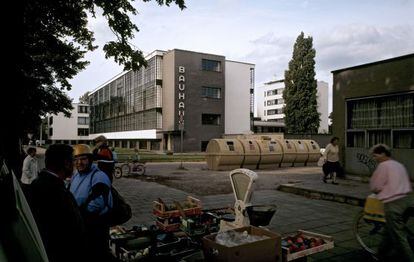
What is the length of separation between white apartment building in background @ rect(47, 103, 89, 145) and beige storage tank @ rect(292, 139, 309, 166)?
85.8m

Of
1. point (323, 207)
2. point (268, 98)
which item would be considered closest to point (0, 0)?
point (323, 207)

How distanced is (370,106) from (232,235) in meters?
11.2

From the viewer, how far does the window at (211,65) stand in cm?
4797

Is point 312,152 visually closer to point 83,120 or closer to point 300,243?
point 300,243

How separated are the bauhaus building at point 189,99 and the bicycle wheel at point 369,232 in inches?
1485

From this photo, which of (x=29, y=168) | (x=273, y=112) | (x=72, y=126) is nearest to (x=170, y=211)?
(x=29, y=168)

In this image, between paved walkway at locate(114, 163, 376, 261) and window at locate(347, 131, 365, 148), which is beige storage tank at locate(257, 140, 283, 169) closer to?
paved walkway at locate(114, 163, 376, 261)

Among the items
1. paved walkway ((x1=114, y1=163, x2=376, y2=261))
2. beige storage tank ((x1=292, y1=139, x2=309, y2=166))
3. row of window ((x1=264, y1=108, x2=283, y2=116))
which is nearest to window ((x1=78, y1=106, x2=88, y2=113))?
row of window ((x1=264, y1=108, x2=283, y2=116))

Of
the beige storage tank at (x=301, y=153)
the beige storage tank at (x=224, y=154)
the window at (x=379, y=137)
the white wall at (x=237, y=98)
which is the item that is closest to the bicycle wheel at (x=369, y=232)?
the window at (x=379, y=137)

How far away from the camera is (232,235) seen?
416 centimetres

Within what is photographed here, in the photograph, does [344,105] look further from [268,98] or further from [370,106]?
[268,98]

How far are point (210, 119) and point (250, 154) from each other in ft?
90.1

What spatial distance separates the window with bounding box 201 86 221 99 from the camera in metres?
47.5

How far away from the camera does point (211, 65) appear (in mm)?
48844
